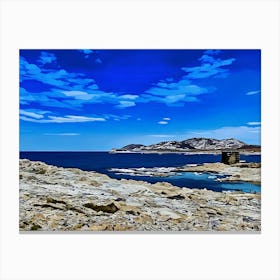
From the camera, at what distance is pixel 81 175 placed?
3.27 meters

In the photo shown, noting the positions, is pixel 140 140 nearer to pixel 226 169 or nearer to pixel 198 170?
pixel 198 170

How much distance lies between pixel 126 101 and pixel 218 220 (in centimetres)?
111

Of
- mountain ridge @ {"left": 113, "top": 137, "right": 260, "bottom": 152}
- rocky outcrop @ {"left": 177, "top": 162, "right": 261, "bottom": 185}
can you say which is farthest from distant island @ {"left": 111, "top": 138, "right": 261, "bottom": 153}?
rocky outcrop @ {"left": 177, "top": 162, "right": 261, "bottom": 185}

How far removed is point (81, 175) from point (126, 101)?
2.14 ft

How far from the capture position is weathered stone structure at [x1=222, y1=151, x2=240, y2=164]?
10.7 ft
